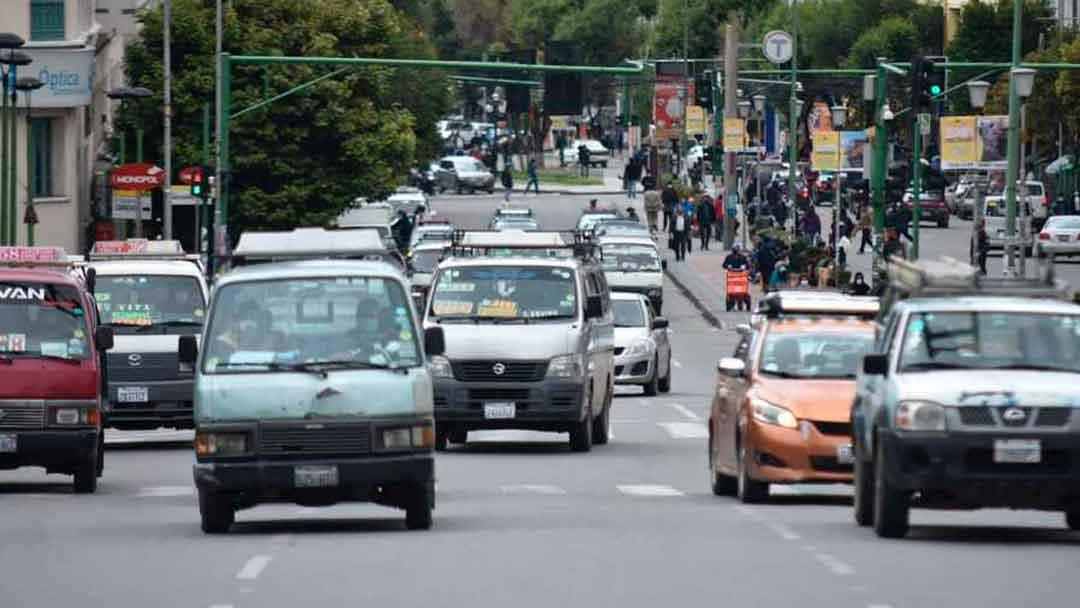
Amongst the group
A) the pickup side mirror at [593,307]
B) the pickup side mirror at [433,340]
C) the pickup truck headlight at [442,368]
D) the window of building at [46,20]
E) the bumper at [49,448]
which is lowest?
the bumper at [49,448]

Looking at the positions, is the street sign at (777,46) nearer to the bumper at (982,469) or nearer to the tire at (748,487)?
the tire at (748,487)

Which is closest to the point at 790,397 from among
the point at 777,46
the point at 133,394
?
the point at 133,394

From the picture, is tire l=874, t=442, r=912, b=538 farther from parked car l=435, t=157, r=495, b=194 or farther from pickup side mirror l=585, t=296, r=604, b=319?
parked car l=435, t=157, r=495, b=194

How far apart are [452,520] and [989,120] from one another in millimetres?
68520

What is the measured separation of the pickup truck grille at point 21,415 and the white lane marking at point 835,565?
947 centimetres

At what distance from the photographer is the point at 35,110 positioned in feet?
205

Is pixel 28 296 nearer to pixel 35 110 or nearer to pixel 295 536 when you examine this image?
pixel 295 536

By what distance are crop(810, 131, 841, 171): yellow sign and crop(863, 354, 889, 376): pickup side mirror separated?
5503 cm

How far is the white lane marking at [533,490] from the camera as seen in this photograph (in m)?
24.5

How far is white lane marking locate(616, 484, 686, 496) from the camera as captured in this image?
24.5 metres

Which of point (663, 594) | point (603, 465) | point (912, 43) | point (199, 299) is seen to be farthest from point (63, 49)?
point (912, 43)

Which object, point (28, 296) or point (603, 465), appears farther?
point (603, 465)

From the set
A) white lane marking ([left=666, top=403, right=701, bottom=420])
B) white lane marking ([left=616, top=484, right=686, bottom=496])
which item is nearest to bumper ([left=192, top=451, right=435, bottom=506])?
white lane marking ([left=616, top=484, right=686, bottom=496])

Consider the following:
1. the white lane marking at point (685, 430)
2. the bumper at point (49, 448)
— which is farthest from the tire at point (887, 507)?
the white lane marking at point (685, 430)
